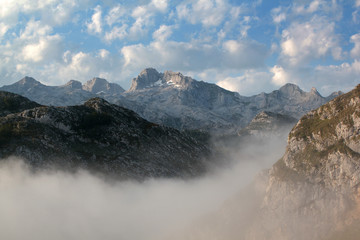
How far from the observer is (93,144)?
160375 millimetres

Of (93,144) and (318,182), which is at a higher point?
(93,144)

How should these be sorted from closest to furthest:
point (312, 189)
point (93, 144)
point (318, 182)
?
point (318, 182), point (312, 189), point (93, 144)

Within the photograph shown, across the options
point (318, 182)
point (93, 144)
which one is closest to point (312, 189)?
point (318, 182)

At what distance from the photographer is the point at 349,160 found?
7644 centimetres

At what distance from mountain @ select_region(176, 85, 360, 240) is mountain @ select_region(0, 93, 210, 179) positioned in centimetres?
7314

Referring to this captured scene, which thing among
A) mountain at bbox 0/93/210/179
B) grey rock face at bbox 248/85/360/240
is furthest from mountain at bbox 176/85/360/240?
mountain at bbox 0/93/210/179

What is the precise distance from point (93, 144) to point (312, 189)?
115 metres

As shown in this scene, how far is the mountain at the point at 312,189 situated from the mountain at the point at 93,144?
2879 inches

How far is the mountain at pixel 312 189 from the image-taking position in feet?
242

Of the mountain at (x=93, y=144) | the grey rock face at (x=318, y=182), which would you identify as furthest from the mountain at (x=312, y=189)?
the mountain at (x=93, y=144)

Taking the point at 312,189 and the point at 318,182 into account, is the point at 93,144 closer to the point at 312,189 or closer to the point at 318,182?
the point at 312,189

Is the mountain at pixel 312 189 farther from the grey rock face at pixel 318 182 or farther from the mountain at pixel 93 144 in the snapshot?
the mountain at pixel 93 144

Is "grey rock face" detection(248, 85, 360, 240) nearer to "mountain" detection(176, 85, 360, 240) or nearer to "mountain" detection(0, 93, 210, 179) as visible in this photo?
"mountain" detection(176, 85, 360, 240)

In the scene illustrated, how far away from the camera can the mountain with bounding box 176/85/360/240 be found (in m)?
73.7
